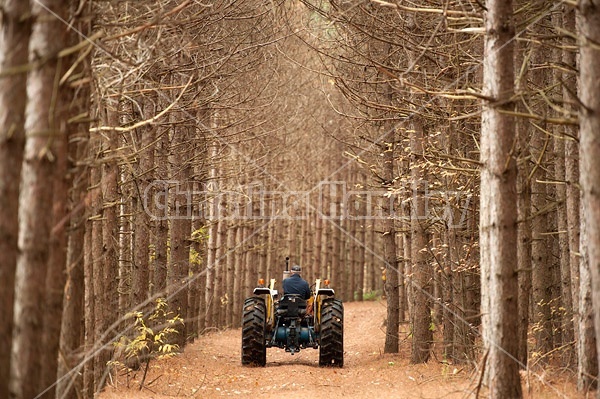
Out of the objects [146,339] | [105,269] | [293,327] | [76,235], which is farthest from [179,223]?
[76,235]

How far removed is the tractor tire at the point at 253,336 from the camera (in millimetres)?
14172

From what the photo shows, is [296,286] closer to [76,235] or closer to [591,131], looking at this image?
[76,235]

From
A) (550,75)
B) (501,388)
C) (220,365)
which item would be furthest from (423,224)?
(501,388)

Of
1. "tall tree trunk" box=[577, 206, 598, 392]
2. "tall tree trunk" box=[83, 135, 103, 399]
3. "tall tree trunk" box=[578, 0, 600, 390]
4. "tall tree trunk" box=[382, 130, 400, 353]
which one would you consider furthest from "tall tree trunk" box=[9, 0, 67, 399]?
"tall tree trunk" box=[382, 130, 400, 353]

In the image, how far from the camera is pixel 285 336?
14.6 meters

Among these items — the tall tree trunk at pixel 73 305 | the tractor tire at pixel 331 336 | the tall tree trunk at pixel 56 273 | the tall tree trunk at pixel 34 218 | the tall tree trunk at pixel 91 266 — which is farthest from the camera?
the tractor tire at pixel 331 336

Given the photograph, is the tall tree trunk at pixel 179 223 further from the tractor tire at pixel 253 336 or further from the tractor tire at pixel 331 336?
the tractor tire at pixel 331 336

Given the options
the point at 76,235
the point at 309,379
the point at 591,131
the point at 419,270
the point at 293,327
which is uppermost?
the point at 591,131

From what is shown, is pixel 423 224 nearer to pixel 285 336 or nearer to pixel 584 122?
pixel 285 336

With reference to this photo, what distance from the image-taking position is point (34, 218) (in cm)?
507

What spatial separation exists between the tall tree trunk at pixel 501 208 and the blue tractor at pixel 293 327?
7150 mm

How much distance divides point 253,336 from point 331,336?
155cm

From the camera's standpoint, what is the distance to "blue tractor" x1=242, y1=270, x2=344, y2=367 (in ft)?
45.8

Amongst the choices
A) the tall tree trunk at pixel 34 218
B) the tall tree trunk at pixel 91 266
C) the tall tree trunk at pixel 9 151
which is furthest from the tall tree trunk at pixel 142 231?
the tall tree trunk at pixel 9 151
